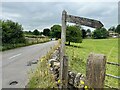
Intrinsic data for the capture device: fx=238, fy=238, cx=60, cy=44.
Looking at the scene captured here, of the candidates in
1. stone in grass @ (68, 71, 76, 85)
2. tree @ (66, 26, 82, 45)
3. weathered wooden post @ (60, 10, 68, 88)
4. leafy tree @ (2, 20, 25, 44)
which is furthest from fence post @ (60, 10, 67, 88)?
tree @ (66, 26, 82, 45)

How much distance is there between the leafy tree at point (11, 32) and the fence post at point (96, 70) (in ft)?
87.3

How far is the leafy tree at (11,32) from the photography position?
101 ft

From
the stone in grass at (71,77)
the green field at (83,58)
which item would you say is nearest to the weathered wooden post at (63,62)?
the stone in grass at (71,77)

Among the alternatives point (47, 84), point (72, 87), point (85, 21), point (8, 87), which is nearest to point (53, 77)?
point (47, 84)

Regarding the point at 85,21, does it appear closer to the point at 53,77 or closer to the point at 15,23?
the point at 53,77

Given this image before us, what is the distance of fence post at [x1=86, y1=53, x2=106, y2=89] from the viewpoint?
14.6 ft

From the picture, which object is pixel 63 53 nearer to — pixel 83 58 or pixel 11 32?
pixel 83 58

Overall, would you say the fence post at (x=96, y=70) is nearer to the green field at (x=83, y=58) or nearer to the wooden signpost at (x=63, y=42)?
the wooden signpost at (x=63, y=42)

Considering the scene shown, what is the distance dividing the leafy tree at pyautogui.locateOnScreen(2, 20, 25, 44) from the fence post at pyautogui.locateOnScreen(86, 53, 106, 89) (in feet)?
87.3

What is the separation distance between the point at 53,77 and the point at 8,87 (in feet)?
8.61

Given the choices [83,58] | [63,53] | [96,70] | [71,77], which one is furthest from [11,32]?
[96,70]

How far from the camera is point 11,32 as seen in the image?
1264 inches

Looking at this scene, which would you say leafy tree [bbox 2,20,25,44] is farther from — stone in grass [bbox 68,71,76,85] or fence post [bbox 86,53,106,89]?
fence post [bbox 86,53,106,89]

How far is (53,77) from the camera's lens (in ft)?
21.5
